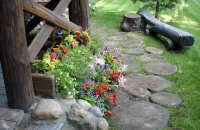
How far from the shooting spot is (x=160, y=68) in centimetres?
552

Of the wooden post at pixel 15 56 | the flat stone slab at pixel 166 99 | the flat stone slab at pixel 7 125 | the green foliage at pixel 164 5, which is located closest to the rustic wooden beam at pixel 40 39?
the wooden post at pixel 15 56

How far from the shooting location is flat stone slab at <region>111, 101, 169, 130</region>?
12.2ft

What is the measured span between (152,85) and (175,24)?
4166 mm

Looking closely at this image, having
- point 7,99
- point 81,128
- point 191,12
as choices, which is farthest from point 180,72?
point 191,12

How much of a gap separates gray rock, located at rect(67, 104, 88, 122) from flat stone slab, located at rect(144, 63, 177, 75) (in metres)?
2.27

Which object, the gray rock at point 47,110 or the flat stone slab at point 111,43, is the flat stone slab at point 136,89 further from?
the flat stone slab at point 111,43

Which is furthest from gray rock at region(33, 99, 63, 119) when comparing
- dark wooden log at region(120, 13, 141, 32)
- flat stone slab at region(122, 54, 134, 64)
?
dark wooden log at region(120, 13, 141, 32)

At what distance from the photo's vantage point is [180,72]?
5.36 metres

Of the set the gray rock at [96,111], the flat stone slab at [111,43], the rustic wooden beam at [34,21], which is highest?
the rustic wooden beam at [34,21]

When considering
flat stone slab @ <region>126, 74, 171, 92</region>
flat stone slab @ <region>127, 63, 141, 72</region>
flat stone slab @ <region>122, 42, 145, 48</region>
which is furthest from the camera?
flat stone slab @ <region>122, 42, 145, 48</region>

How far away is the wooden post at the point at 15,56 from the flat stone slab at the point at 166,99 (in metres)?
1.88

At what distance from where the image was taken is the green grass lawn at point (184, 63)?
394 centimetres

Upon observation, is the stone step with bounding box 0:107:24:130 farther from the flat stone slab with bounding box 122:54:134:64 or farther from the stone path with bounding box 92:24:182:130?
the flat stone slab with bounding box 122:54:134:64

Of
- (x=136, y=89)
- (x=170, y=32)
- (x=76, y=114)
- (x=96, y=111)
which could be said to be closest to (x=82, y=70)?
(x=96, y=111)
